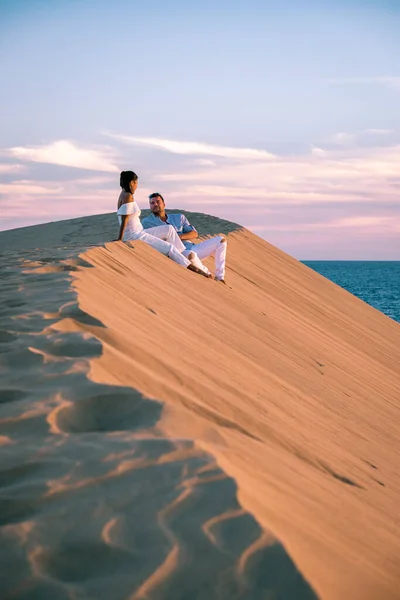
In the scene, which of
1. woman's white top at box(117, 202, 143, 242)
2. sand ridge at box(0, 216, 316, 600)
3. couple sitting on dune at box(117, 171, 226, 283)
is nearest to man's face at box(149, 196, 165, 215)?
couple sitting on dune at box(117, 171, 226, 283)

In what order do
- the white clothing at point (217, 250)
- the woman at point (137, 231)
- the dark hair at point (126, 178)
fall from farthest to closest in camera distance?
the white clothing at point (217, 250) < the woman at point (137, 231) < the dark hair at point (126, 178)

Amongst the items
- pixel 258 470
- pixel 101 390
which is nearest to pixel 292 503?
pixel 258 470

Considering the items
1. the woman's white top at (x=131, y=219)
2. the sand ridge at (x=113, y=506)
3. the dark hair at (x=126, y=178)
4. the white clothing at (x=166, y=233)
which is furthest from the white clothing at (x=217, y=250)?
the sand ridge at (x=113, y=506)

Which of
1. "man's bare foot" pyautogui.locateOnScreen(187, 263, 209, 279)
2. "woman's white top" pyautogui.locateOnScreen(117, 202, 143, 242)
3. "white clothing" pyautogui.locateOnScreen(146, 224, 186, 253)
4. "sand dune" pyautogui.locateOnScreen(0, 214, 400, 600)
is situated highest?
"woman's white top" pyautogui.locateOnScreen(117, 202, 143, 242)

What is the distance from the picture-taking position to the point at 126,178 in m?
8.00

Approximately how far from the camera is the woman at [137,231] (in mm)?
8102

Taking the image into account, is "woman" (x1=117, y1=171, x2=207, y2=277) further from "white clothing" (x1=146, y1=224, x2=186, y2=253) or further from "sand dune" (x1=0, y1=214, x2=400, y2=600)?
"sand dune" (x1=0, y1=214, x2=400, y2=600)

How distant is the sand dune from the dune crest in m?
0.01

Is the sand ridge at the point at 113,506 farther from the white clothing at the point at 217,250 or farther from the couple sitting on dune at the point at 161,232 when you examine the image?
the white clothing at the point at 217,250

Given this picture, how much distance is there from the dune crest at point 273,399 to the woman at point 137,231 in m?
0.37

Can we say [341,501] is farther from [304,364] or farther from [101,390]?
[304,364]

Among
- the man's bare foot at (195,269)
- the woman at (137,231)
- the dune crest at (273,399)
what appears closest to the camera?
the dune crest at (273,399)

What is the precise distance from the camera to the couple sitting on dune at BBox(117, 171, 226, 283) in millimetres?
8164

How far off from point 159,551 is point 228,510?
26cm
